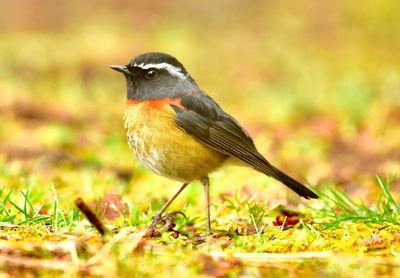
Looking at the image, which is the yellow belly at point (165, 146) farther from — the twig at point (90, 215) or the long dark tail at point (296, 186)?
the twig at point (90, 215)

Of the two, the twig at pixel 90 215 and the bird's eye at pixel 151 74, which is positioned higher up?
the bird's eye at pixel 151 74

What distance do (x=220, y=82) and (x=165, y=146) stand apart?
8.61 m

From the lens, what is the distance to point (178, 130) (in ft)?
19.4

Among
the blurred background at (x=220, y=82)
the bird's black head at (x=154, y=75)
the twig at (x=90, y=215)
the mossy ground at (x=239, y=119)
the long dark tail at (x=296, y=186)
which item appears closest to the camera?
the twig at (x=90, y=215)

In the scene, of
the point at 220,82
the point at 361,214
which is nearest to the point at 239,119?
the point at 220,82

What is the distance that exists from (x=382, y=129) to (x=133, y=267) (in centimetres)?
681

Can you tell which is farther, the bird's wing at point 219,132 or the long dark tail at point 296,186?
the bird's wing at point 219,132

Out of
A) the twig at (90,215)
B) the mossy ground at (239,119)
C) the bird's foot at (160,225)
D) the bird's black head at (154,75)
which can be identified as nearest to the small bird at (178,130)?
the bird's black head at (154,75)

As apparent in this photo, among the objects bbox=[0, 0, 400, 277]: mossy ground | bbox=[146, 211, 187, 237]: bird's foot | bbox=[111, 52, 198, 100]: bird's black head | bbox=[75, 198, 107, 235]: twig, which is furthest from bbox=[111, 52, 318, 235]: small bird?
bbox=[75, 198, 107, 235]: twig

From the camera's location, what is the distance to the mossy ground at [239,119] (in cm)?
442

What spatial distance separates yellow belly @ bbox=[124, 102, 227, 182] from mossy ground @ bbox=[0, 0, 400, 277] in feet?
1.13

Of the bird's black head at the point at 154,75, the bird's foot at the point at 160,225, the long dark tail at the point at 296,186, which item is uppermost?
the bird's black head at the point at 154,75

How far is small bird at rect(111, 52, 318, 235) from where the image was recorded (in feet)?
19.1

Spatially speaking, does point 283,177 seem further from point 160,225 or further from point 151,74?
point 151,74
